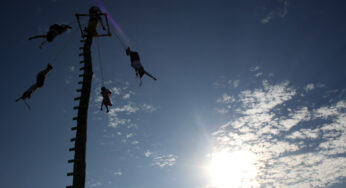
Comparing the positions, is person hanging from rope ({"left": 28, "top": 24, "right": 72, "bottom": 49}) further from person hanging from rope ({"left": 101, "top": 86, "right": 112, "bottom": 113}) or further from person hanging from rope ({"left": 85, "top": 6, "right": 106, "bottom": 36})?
person hanging from rope ({"left": 101, "top": 86, "right": 112, "bottom": 113})

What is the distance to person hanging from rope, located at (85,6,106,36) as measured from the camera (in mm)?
9312

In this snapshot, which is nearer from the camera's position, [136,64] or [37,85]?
[37,85]

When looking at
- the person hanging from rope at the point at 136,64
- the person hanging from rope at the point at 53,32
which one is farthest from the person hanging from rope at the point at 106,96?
the person hanging from rope at the point at 53,32

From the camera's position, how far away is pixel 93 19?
31.4ft

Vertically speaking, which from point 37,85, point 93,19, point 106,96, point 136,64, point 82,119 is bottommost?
point 82,119

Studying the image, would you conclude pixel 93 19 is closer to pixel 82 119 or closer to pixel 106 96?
pixel 106 96

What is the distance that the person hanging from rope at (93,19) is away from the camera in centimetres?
931

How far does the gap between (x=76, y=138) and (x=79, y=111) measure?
3.28 feet

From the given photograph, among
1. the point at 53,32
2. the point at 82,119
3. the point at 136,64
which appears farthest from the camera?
the point at 136,64

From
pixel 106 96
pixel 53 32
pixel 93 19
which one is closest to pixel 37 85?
pixel 53 32

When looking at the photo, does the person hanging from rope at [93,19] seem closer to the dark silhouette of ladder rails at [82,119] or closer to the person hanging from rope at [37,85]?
the dark silhouette of ladder rails at [82,119]

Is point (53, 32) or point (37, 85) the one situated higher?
point (53, 32)

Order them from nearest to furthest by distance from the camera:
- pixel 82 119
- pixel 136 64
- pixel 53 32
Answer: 1. pixel 82 119
2. pixel 53 32
3. pixel 136 64

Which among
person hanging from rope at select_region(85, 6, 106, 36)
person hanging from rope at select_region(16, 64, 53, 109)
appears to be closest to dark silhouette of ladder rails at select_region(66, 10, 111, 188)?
person hanging from rope at select_region(85, 6, 106, 36)
